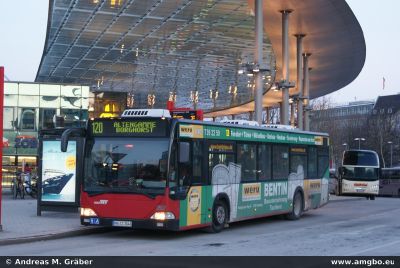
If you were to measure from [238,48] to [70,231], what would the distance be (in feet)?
99.5

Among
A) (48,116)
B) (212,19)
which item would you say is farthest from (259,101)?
(48,116)

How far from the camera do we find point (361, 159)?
139 ft

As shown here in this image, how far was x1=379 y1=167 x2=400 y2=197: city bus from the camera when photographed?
51156 mm

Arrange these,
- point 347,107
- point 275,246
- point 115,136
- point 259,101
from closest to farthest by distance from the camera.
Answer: point 275,246, point 115,136, point 259,101, point 347,107

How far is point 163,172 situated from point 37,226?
439 cm

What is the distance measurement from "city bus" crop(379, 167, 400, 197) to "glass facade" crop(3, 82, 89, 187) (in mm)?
27380

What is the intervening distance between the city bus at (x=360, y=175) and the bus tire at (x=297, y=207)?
20.9 meters

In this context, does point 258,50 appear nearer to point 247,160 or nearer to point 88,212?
point 247,160

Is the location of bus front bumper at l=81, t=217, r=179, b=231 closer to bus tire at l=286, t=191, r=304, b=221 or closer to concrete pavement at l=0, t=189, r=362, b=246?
concrete pavement at l=0, t=189, r=362, b=246

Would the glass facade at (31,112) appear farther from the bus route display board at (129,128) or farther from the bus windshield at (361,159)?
the bus route display board at (129,128)

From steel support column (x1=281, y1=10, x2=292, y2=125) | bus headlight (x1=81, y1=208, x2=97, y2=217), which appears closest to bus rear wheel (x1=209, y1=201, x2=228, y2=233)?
bus headlight (x1=81, y1=208, x2=97, y2=217)

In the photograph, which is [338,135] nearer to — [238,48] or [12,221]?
[238,48]

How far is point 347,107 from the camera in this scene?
4818 inches

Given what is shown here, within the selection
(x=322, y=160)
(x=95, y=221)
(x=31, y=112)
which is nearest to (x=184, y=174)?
(x=95, y=221)
